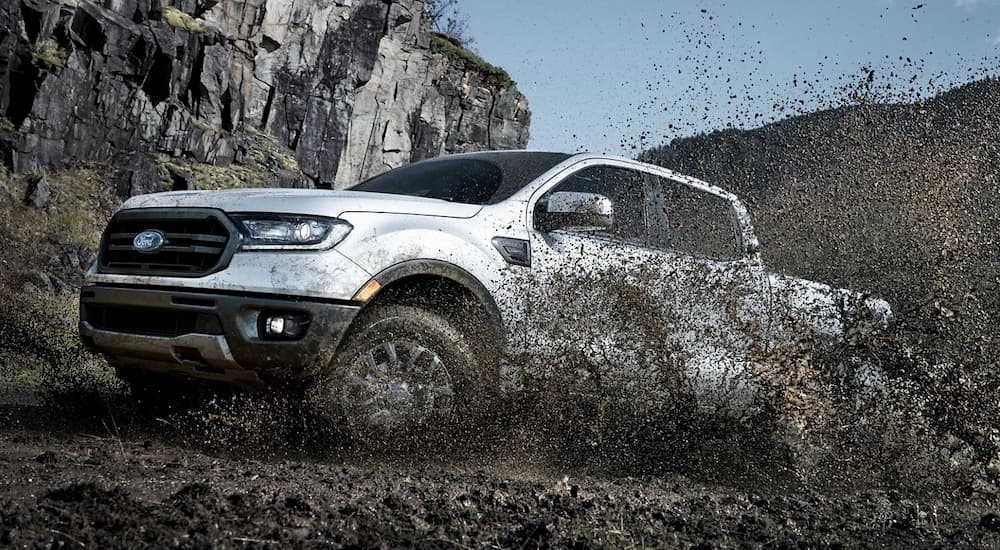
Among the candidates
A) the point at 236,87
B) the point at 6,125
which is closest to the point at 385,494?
the point at 6,125

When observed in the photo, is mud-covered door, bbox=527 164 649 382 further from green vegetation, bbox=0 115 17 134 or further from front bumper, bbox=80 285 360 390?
green vegetation, bbox=0 115 17 134

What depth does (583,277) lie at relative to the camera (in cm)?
494

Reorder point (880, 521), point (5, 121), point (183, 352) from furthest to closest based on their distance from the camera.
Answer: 1. point (5, 121)
2. point (183, 352)
3. point (880, 521)

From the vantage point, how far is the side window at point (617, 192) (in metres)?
5.26

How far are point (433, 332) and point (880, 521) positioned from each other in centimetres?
221

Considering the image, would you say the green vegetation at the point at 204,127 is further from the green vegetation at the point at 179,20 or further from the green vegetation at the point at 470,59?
the green vegetation at the point at 470,59

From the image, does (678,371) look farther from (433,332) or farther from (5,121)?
(5,121)

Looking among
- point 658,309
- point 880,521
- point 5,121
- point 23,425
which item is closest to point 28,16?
point 5,121

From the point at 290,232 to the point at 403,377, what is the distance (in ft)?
2.94

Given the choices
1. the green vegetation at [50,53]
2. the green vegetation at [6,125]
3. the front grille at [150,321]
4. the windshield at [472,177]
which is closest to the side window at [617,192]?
the windshield at [472,177]

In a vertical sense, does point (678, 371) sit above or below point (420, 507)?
above

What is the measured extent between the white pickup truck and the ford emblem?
0.01 meters

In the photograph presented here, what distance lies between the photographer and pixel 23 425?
16.7 ft

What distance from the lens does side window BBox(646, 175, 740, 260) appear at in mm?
5574
